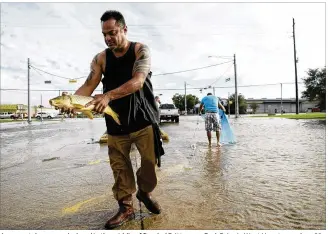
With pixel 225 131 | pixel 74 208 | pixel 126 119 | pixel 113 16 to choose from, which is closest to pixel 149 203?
pixel 126 119

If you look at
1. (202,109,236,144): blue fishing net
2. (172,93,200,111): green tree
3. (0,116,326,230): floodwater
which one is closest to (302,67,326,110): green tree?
(202,109,236,144): blue fishing net

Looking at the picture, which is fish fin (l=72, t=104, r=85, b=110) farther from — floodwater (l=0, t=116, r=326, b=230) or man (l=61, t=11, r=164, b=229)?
floodwater (l=0, t=116, r=326, b=230)

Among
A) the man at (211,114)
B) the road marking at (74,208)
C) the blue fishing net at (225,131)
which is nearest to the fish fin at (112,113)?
the road marking at (74,208)

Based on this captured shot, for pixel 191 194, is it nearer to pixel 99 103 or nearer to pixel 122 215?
pixel 122 215

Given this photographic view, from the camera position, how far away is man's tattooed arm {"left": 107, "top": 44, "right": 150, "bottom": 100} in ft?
9.39

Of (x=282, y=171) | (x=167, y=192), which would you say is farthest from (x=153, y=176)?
(x=282, y=171)

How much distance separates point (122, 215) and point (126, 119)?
0.98 m

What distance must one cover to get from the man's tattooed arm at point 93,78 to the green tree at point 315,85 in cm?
3571

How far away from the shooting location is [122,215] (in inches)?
128

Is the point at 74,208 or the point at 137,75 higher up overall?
the point at 137,75

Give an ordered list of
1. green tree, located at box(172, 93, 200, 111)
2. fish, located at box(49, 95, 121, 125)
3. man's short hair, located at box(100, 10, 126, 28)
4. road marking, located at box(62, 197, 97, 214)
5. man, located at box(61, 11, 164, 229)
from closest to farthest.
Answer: fish, located at box(49, 95, 121, 125)
man's short hair, located at box(100, 10, 126, 28)
man, located at box(61, 11, 164, 229)
road marking, located at box(62, 197, 97, 214)
green tree, located at box(172, 93, 200, 111)

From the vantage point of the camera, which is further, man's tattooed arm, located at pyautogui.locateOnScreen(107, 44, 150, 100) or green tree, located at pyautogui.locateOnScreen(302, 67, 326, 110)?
green tree, located at pyautogui.locateOnScreen(302, 67, 326, 110)

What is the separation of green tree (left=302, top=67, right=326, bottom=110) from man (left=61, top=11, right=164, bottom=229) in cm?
3556

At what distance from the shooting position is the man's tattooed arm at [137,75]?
286 cm
